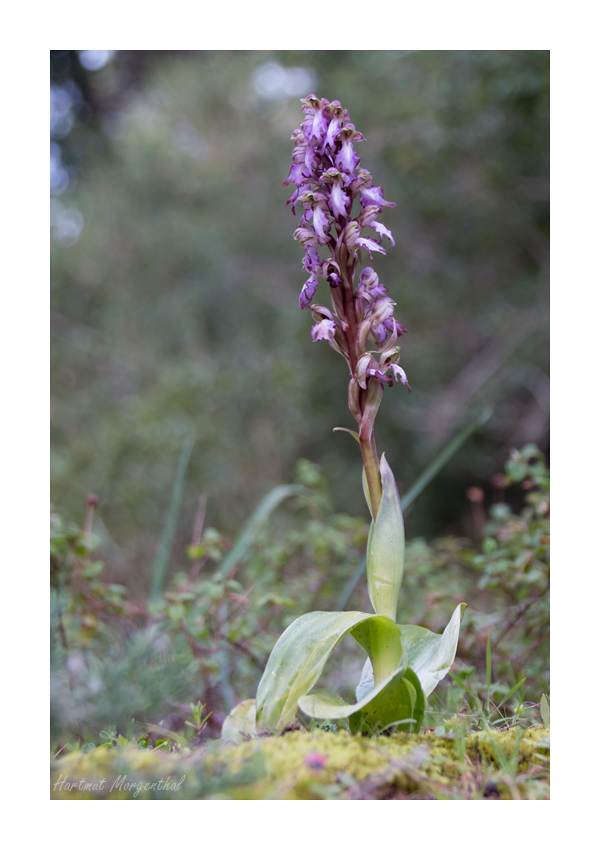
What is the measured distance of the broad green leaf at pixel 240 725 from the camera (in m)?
1.42

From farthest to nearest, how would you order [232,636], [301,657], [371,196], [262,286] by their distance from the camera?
1. [262,286]
2. [232,636]
3. [371,196]
4. [301,657]

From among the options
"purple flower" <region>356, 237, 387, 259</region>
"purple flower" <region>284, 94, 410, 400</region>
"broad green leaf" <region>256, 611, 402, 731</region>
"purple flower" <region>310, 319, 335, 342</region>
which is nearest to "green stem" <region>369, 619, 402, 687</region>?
"broad green leaf" <region>256, 611, 402, 731</region>

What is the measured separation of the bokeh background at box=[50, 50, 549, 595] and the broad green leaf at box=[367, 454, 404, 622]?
3.63 m

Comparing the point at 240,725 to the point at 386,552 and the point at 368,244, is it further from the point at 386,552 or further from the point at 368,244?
the point at 368,244

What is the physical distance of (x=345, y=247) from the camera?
142cm

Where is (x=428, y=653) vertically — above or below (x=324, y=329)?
below

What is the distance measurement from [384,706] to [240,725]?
13.7 inches

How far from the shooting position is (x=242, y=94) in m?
7.55

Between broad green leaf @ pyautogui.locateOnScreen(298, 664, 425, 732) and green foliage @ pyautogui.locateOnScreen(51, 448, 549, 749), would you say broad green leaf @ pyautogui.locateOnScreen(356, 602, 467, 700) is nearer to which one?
broad green leaf @ pyautogui.locateOnScreen(298, 664, 425, 732)

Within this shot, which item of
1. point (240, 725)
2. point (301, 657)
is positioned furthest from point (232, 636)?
point (301, 657)

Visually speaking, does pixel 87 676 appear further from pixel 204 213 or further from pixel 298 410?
pixel 204 213

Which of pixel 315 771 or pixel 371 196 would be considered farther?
pixel 371 196

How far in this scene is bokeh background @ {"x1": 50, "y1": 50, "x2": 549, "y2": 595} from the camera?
5.50 meters

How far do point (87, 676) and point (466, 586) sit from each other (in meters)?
1.66
